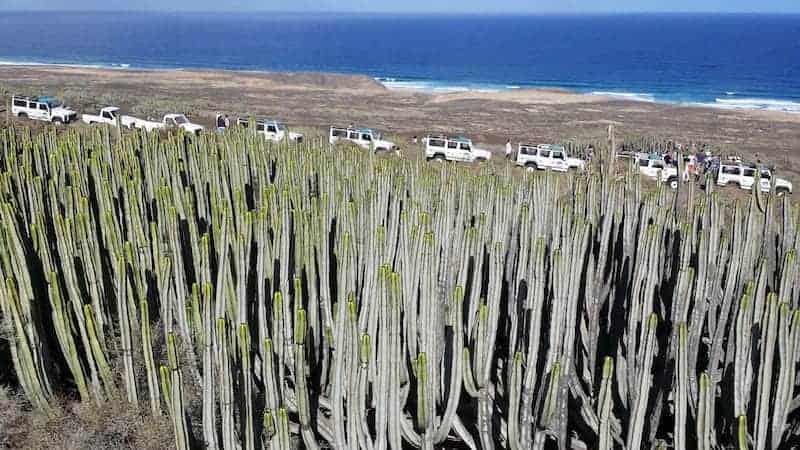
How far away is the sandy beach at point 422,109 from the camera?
3133 centimetres

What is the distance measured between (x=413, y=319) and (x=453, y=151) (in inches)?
696

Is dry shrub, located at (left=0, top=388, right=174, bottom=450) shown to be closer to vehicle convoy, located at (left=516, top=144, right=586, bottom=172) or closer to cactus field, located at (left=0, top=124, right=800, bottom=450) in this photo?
cactus field, located at (left=0, top=124, right=800, bottom=450)

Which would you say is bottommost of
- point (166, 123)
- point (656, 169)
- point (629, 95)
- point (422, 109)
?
point (656, 169)

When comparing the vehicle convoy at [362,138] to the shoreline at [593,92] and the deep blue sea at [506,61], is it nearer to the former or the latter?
the shoreline at [593,92]

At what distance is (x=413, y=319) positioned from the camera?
5918 mm

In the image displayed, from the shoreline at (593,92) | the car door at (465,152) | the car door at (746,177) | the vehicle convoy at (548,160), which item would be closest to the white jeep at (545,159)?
the vehicle convoy at (548,160)

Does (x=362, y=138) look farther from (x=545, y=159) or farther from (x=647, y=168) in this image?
(x=647, y=168)

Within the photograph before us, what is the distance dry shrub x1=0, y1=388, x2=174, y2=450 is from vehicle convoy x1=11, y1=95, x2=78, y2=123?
21.2 meters

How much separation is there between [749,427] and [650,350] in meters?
1.03

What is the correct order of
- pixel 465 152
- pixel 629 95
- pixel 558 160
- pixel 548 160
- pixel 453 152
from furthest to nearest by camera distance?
pixel 629 95, pixel 453 152, pixel 465 152, pixel 548 160, pixel 558 160

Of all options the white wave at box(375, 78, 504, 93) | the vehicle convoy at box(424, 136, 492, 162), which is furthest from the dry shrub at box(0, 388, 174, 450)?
the white wave at box(375, 78, 504, 93)

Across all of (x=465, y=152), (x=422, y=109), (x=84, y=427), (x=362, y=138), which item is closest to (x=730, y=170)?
(x=465, y=152)

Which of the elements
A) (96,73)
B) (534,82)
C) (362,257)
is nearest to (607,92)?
(534,82)

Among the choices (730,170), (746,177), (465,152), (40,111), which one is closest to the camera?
(746,177)
